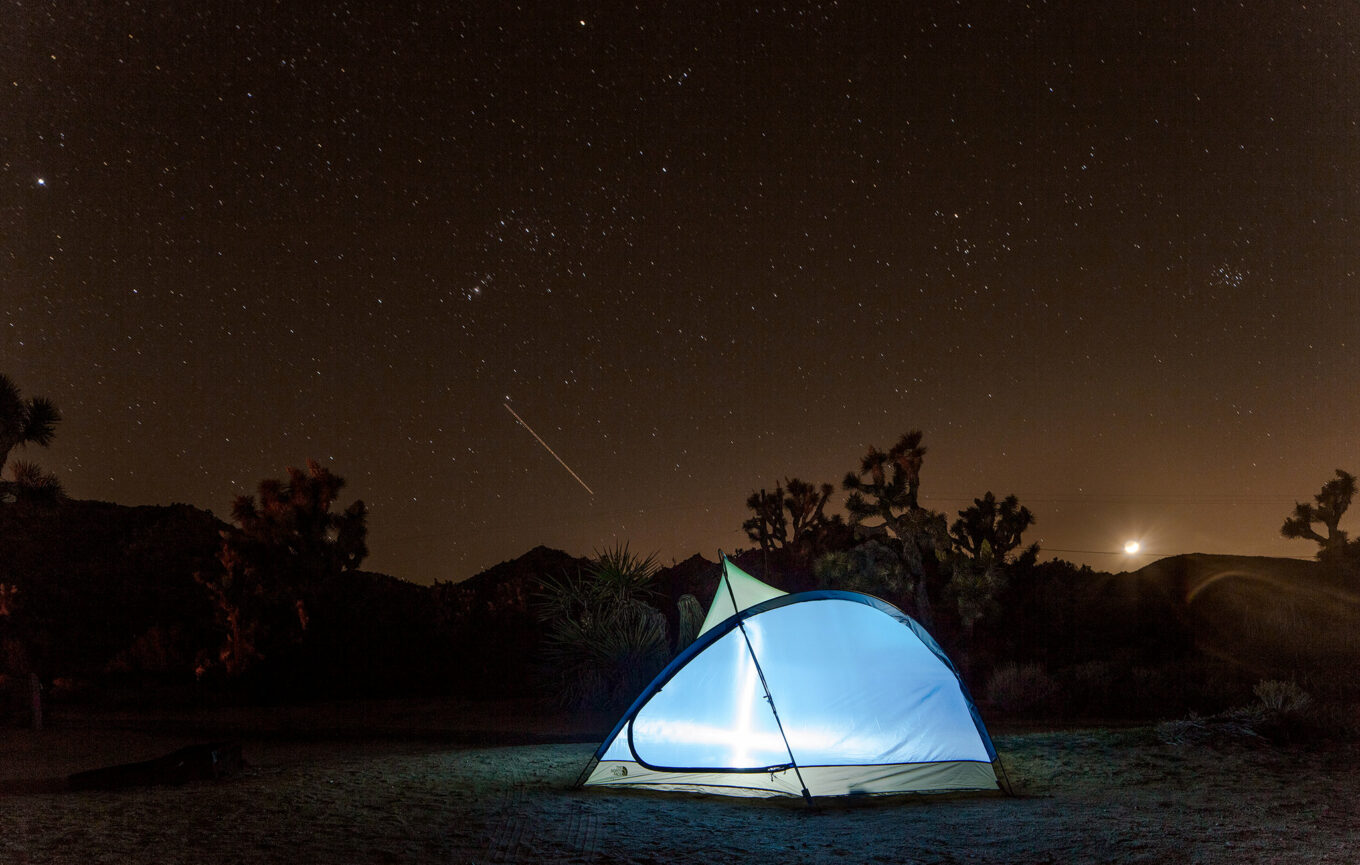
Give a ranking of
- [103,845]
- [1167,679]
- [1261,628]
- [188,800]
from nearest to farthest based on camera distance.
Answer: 1. [103,845]
2. [188,800]
3. [1167,679]
4. [1261,628]

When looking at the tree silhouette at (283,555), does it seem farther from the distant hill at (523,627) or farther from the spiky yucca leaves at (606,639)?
the spiky yucca leaves at (606,639)

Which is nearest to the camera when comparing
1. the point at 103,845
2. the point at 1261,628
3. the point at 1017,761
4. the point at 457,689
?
the point at 103,845

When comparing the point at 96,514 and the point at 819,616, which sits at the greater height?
the point at 96,514

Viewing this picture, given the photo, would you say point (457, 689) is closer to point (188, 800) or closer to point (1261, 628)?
point (188, 800)

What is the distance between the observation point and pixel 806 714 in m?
8.93

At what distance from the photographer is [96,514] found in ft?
171

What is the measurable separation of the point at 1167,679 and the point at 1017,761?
9.45 metres

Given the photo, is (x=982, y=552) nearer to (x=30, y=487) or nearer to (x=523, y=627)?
(x=523, y=627)

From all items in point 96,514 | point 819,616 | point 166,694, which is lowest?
point 166,694

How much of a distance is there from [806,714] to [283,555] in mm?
24553

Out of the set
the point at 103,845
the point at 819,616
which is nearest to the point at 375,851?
the point at 103,845

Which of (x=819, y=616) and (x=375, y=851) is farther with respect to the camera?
(x=819, y=616)

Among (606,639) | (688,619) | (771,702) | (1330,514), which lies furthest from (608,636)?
(1330,514)

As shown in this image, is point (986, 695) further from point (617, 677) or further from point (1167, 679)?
point (617, 677)
